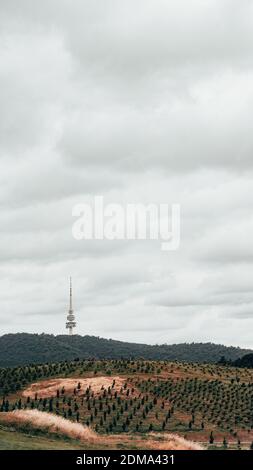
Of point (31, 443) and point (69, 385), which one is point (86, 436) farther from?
point (69, 385)

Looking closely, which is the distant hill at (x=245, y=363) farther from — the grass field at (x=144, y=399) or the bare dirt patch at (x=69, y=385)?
the bare dirt patch at (x=69, y=385)

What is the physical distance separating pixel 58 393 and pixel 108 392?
620cm

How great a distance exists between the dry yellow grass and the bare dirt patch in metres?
29.9

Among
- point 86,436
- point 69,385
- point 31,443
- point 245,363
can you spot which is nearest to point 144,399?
point 69,385

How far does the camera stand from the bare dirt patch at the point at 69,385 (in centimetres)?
7406

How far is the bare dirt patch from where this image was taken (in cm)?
7406

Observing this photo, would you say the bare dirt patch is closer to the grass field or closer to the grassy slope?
the grass field

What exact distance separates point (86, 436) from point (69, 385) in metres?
38.4

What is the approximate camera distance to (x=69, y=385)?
76500 mm

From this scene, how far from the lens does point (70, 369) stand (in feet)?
290

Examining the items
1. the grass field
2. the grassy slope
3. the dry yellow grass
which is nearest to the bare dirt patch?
the grass field
